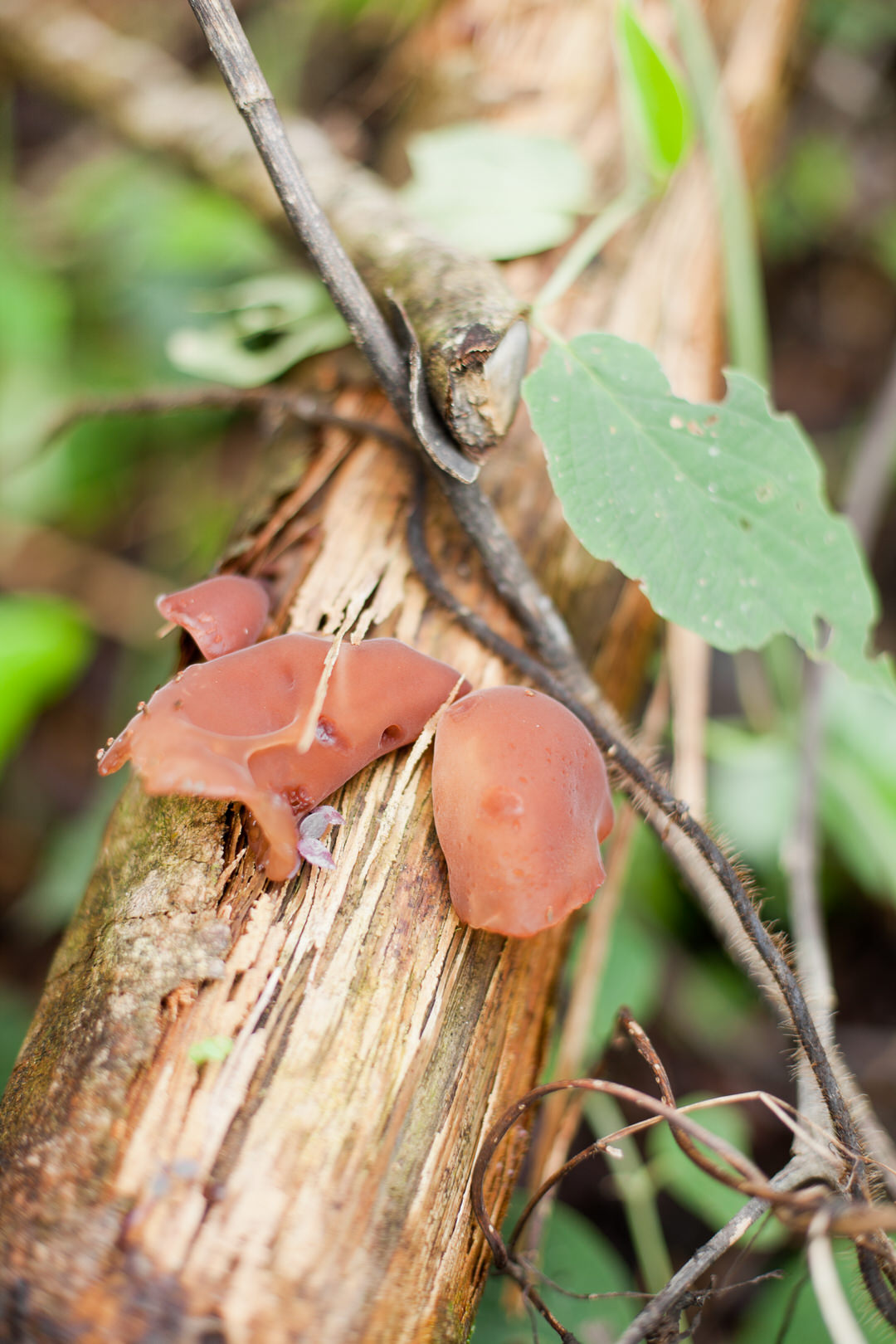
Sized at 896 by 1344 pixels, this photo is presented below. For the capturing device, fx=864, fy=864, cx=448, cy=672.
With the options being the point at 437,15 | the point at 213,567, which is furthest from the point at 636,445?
the point at 437,15

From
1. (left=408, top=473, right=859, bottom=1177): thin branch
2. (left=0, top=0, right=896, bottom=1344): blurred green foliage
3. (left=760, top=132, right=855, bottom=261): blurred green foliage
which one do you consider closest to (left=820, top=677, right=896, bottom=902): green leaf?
(left=0, top=0, right=896, bottom=1344): blurred green foliage

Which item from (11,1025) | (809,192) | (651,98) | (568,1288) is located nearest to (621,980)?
(568,1288)

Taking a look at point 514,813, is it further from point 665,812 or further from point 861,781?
point 861,781

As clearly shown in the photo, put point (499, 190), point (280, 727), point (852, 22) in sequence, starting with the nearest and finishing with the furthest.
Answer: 1. point (280, 727)
2. point (499, 190)
3. point (852, 22)

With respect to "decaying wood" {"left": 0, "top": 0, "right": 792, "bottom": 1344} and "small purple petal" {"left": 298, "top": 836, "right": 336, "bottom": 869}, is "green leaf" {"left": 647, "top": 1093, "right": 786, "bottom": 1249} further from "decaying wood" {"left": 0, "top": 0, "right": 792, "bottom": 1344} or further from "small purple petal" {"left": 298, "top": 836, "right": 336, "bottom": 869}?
"small purple petal" {"left": 298, "top": 836, "right": 336, "bottom": 869}

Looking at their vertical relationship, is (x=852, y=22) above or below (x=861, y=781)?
above

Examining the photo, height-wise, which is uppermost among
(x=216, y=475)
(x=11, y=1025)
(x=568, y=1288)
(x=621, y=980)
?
(x=621, y=980)

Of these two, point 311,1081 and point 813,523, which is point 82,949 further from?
point 813,523
